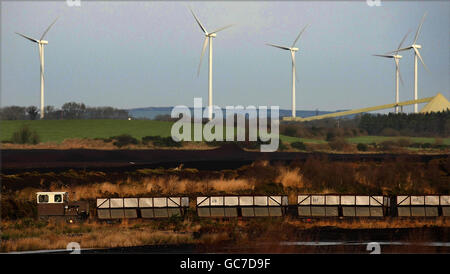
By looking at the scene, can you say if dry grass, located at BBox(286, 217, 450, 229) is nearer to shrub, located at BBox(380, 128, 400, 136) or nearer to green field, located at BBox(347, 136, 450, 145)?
green field, located at BBox(347, 136, 450, 145)

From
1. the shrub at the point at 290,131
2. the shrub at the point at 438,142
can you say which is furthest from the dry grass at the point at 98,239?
the shrub at the point at 290,131

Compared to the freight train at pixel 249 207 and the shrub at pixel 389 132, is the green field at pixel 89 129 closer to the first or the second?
the shrub at pixel 389 132

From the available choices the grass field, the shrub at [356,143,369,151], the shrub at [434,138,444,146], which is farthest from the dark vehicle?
the shrub at [434,138,444,146]

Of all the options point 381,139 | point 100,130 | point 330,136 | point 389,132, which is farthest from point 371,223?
point 389,132

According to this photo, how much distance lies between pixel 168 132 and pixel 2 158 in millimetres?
56108

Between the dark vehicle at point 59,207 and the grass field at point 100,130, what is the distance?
3647 inches

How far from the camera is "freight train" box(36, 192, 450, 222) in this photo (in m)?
42.3

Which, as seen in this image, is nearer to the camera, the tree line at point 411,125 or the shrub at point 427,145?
the shrub at point 427,145

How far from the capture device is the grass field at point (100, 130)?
465ft

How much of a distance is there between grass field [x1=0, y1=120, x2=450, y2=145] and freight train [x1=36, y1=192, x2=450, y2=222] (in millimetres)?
93175

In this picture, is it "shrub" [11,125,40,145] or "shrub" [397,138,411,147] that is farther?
"shrub" [397,138,411,147]

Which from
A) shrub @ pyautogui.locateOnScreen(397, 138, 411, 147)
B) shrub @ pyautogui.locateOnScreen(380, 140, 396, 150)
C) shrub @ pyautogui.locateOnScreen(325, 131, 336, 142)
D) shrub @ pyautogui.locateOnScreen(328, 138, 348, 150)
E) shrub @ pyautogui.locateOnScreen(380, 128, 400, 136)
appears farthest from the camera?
shrub @ pyautogui.locateOnScreen(380, 128, 400, 136)

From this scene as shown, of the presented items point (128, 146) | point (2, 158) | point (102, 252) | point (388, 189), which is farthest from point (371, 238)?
point (128, 146)
